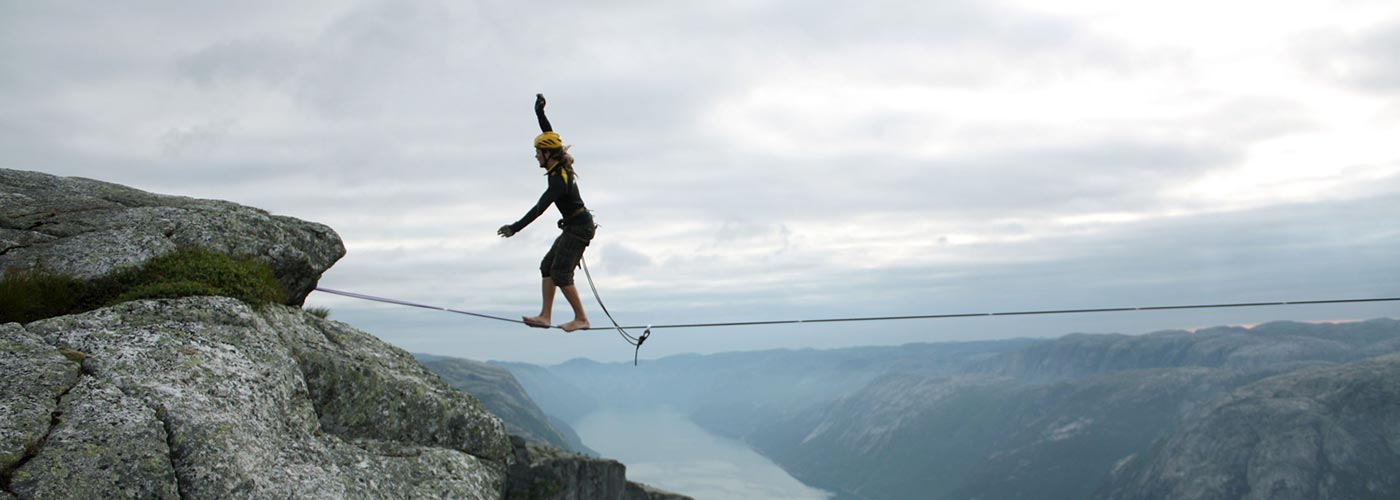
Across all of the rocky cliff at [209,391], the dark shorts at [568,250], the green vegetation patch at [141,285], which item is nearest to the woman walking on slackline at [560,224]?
the dark shorts at [568,250]

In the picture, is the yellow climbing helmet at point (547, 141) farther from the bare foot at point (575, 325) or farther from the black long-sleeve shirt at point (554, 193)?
the bare foot at point (575, 325)

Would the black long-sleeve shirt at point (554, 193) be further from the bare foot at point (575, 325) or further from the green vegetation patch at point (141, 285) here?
the green vegetation patch at point (141, 285)

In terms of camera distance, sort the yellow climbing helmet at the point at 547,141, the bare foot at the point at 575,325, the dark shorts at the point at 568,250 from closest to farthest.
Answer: the yellow climbing helmet at the point at 547,141 → the dark shorts at the point at 568,250 → the bare foot at the point at 575,325

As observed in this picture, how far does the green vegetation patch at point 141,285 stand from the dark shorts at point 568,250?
6.28 m

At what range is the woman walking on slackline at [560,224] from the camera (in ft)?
63.7

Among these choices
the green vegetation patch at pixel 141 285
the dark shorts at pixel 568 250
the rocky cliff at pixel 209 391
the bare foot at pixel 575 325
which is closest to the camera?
the rocky cliff at pixel 209 391

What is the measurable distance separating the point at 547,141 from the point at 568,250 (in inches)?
112

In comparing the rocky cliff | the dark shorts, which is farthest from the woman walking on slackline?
the rocky cliff

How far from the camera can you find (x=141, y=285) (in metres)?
17.4

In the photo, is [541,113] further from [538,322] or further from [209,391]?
[209,391]

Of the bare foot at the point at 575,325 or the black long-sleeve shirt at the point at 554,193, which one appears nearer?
the black long-sleeve shirt at the point at 554,193

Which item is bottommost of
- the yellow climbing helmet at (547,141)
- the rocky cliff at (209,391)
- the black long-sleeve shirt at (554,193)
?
the rocky cliff at (209,391)

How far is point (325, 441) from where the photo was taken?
16812 mm

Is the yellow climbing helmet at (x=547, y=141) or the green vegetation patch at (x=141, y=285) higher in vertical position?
the yellow climbing helmet at (x=547, y=141)
